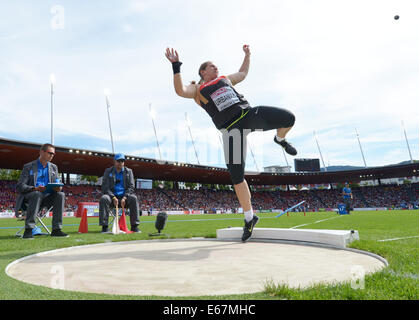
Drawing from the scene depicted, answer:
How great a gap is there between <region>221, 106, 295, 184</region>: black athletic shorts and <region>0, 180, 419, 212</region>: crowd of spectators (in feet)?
111

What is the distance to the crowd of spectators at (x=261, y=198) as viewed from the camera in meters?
39.3

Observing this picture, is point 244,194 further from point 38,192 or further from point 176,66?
point 38,192

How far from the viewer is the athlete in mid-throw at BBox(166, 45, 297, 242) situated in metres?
3.90

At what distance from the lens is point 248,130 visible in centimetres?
409

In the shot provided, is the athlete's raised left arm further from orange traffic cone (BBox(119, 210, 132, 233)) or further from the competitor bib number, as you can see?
orange traffic cone (BBox(119, 210, 132, 233))

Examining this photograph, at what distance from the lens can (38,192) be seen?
5.24 meters

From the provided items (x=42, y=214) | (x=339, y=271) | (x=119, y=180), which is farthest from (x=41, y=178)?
(x=339, y=271)

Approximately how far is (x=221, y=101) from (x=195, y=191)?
1861 inches

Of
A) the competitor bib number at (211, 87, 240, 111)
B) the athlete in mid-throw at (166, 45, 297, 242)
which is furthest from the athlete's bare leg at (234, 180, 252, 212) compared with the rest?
the competitor bib number at (211, 87, 240, 111)

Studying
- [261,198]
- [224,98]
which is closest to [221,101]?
[224,98]

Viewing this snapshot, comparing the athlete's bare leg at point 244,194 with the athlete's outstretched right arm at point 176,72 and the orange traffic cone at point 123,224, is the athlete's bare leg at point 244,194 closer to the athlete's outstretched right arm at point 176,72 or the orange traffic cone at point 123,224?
the athlete's outstretched right arm at point 176,72

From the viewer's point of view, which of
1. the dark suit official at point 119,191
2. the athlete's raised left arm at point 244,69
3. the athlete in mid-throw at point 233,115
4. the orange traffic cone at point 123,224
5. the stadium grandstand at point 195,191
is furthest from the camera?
the stadium grandstand at point 195,191

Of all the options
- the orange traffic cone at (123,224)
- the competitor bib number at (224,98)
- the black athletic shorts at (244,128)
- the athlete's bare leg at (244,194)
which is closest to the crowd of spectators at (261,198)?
the orange traffic cone at (123,224)
